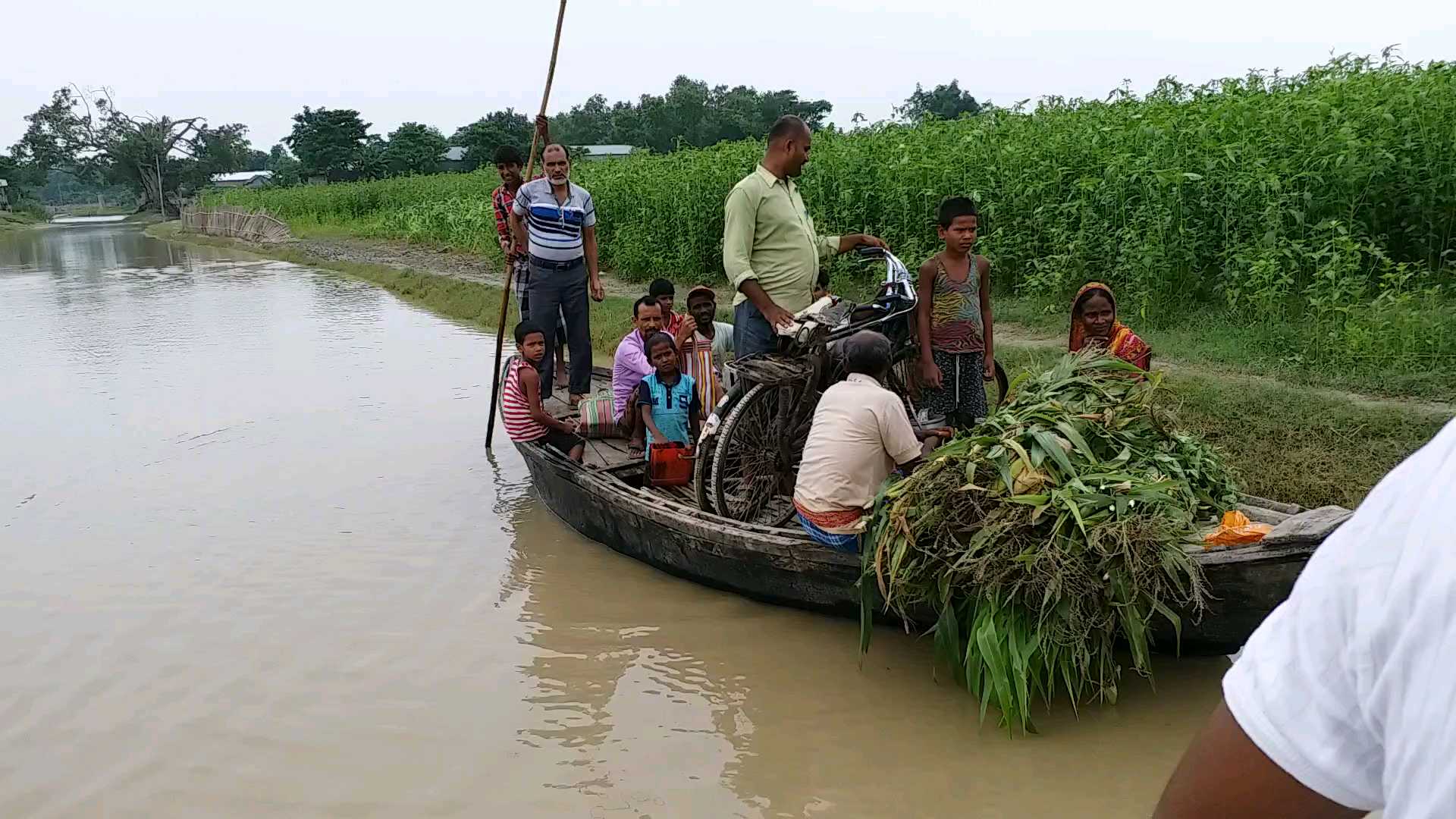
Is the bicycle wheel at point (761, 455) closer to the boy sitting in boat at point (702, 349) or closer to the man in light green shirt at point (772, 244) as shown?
the man in light green shirt at point (772, 244)

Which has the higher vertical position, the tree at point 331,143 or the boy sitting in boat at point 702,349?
the tree at point 331,143

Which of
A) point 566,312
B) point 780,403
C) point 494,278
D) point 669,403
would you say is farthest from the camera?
point 494,278

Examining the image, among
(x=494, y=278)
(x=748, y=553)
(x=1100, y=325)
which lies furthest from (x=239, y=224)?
(x=1100, y=325)

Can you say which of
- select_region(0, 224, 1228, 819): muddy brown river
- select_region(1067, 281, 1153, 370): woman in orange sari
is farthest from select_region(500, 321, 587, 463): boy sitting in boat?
select_region(1067, 281, 1153, 370): woman in orange sari

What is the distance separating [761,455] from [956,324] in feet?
4.02

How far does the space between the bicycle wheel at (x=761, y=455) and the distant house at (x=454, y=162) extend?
48.6 metres

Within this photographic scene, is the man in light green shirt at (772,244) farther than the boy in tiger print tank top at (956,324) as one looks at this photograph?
No

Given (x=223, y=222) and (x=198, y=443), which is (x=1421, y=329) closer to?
(x=198, y=443)

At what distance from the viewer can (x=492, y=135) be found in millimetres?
53969

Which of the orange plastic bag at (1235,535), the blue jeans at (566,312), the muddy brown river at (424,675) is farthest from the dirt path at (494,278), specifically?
the blue jeans at (566,312)

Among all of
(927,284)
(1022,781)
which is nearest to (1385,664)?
(1022,781)

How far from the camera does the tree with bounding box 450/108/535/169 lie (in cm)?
5378

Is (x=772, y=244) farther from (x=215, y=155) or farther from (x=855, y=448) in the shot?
(x=215, y=155)

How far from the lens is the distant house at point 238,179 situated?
6361 cm
